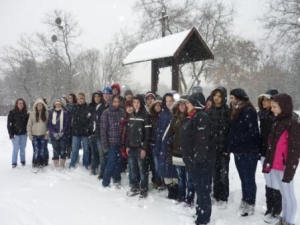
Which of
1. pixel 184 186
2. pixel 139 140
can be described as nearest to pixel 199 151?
pixel 184 186

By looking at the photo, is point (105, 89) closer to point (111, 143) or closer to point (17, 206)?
point (111, 143)

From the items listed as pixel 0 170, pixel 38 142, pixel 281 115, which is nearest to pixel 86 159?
pixel 38 142

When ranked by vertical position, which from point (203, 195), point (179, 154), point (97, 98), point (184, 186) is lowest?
point (184, 186)

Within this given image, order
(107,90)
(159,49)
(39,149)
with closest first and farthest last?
1. (107,90)
2. (159,49)
3. (39,149)

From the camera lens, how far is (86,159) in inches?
313

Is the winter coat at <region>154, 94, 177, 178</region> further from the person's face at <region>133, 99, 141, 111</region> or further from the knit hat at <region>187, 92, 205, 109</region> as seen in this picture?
the knit hat at <region>187, 92, 205, 109</region>

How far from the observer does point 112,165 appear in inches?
250

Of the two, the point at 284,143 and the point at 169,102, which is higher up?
the point at 169,102

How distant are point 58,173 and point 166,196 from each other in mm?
3198

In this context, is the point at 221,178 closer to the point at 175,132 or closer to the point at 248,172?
the point at 248,172

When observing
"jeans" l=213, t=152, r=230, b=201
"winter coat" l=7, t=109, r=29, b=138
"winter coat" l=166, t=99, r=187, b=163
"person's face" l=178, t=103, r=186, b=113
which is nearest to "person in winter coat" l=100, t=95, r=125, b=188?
"winter coat" l=166, t=99, r=187, b=163

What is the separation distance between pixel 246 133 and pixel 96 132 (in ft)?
12.2

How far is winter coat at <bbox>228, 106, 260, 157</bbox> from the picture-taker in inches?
186

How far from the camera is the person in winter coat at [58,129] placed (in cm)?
797
